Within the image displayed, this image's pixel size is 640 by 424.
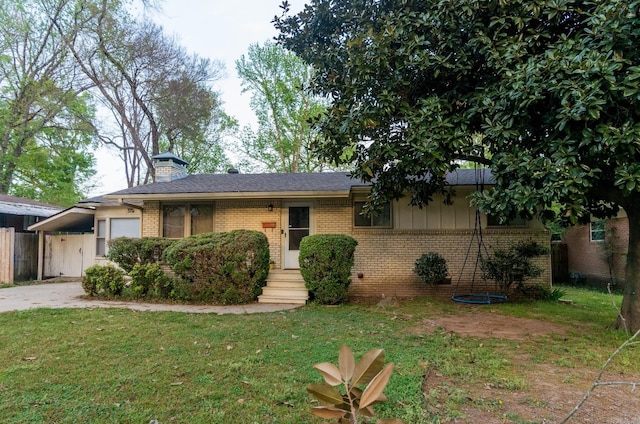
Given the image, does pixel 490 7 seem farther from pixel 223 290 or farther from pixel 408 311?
pixel 223 290

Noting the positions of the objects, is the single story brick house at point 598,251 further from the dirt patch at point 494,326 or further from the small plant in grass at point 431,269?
the dirt patch at point 494,326

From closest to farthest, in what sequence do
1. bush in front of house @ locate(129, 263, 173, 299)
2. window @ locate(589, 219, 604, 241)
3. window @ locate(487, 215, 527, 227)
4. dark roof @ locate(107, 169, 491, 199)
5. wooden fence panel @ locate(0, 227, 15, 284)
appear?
1. bush in front of house @ locate(129, 263, 173, 299)
2. window @ locate(487, 215, 527, 227)
3. dark roof @ locate(107, 169, 491, 199)
4. wooden fence panel @ locate(0, 227, 15, 284)
5. window @ locate(589, 219, 604, 241)

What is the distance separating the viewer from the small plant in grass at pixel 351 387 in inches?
38.5

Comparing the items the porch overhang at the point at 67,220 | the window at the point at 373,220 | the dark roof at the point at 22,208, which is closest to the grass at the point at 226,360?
the window at the point at 373,220

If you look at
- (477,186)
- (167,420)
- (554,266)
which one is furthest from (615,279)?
(167,420)

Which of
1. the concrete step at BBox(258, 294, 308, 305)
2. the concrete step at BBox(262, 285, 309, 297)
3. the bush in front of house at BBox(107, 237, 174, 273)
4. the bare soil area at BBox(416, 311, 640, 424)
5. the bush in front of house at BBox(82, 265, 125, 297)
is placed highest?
the bush in front of house at BBox(107, 237, 174, 273)

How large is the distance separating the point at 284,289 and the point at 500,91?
6029 millimetres

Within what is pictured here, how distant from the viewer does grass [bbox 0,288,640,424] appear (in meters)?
2.91

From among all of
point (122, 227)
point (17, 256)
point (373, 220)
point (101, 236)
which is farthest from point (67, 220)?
point (373, 220)

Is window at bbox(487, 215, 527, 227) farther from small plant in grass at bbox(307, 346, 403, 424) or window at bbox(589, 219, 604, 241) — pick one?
small plant in grass at bbox(307, 346, 403, 424)

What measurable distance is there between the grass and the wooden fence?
6144 mm

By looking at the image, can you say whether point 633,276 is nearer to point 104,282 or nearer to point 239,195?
point 239,195

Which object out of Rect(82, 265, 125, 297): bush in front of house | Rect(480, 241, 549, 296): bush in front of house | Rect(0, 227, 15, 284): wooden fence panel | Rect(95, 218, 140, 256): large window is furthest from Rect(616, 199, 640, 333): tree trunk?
Rect(0, 227, 15, 284): wooden fence panel

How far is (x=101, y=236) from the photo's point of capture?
11.8 metres
